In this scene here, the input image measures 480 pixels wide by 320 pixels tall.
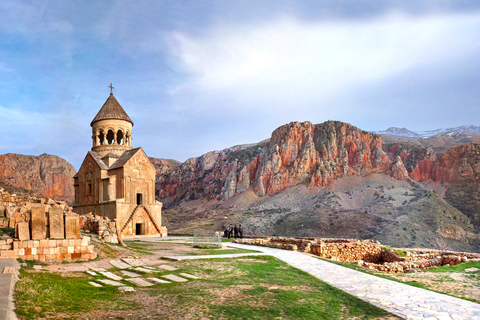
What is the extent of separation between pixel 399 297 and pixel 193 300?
15.1ft

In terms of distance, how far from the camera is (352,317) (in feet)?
19.9

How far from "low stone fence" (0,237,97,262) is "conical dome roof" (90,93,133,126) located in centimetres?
2396

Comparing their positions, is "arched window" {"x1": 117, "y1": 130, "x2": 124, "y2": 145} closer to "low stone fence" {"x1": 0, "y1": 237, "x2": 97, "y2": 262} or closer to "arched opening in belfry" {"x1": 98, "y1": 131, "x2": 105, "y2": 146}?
"arched opening in belfry" {"x1": 98, "y1": 131, "x2": 105, "y2": 146}

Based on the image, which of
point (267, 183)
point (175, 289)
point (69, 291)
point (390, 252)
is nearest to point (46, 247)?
point (69, 291)

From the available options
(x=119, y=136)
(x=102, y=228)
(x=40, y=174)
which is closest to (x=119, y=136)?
(x=119, y=136)

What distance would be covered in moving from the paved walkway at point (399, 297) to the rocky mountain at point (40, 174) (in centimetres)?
7007

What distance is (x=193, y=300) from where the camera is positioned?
6.57 metres

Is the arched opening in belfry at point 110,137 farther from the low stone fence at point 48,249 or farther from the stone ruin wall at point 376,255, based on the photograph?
the low stone fence at point 48,249

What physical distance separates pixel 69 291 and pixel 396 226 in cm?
4218

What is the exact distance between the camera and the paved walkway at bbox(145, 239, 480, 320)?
6277 millimetres

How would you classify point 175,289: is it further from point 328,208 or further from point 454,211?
point 454,211

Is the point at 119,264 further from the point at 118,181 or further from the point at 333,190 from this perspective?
the point at 333,190

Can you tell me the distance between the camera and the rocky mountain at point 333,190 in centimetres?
4372

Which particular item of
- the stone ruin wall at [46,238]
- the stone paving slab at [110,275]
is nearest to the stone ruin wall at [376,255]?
the stone paving slab at [110,275]
